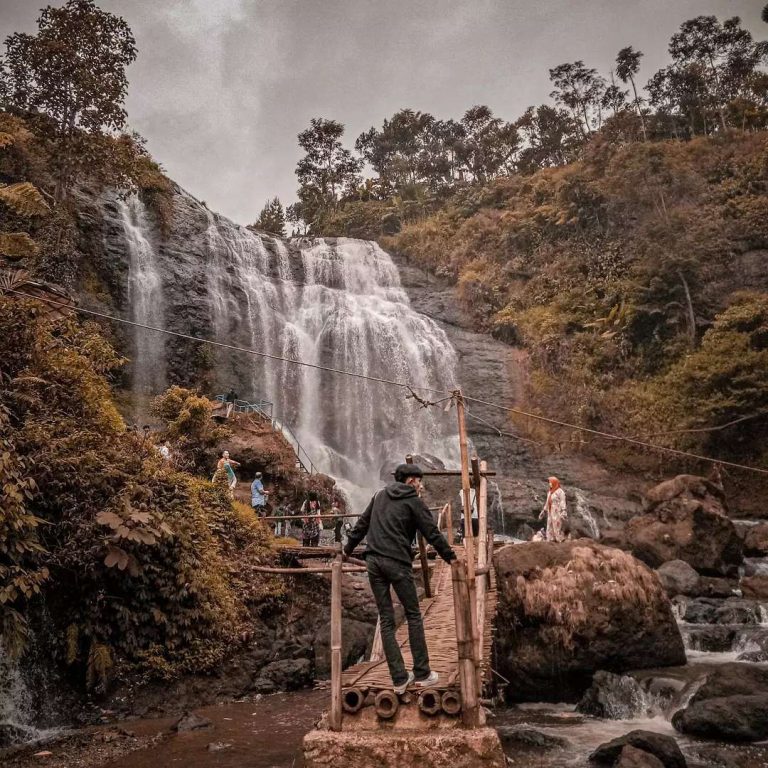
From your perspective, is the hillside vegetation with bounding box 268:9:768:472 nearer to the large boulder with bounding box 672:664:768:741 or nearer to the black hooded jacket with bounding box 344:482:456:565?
the large boulder with bounding box 672:664:768:741

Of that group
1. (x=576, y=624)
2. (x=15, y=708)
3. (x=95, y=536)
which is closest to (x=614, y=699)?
(x=576, y=624)

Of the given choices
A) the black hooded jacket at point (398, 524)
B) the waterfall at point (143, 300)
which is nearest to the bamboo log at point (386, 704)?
the black hooded jacket at point (398, 524)

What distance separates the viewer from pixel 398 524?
4688 millimetres

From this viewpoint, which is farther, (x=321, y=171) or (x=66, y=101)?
(x=321, y=171)

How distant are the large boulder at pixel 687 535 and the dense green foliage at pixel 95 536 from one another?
10.0 metres

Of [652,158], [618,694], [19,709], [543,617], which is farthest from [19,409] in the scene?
[652,158]

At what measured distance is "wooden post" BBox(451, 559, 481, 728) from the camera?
4.20 meters

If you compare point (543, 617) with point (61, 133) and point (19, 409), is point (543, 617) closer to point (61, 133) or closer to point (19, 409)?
point (19, 409)

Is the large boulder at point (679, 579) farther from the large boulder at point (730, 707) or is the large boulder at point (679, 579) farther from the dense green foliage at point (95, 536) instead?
the dense green foliage at point (95, 536)

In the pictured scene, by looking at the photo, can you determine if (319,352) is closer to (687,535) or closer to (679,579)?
(687,535)

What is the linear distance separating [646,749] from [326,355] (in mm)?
21305

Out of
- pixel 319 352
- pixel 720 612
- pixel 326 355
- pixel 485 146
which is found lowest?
pixel 720 612

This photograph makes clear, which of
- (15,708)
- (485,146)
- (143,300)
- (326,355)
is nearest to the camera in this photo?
(15,708)

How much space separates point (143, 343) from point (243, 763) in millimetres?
18788
